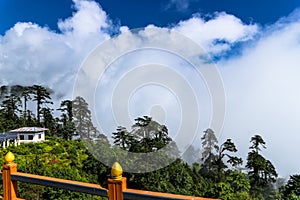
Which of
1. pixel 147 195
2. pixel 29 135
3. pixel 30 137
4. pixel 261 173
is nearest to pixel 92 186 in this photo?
pixel 147 195

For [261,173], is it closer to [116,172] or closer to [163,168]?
[163,168]

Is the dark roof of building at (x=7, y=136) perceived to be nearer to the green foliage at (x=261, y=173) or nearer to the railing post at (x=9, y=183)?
the green foliage at (x=261, y=173)

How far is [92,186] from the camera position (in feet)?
8.70

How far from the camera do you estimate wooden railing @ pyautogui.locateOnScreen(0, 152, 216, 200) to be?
234cm

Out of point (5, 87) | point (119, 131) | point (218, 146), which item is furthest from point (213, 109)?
point (5, 87)

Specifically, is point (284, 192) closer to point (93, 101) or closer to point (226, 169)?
point (226, 169)

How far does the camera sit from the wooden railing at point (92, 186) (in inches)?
92.3

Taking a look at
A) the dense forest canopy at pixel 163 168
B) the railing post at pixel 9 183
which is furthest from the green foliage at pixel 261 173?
the railing post at pixel 9 183

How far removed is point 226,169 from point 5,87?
24.3 metres

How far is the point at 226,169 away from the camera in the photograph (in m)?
15.8

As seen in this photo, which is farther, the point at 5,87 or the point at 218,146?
the point at 5,87

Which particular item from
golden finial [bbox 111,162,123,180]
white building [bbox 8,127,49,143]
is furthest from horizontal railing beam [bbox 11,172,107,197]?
white building [bbox 8,127,49,143]

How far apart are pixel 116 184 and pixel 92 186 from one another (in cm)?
24

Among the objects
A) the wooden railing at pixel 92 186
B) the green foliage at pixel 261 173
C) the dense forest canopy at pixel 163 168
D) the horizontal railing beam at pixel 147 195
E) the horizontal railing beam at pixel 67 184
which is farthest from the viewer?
the green foliage at pixel 261 173
